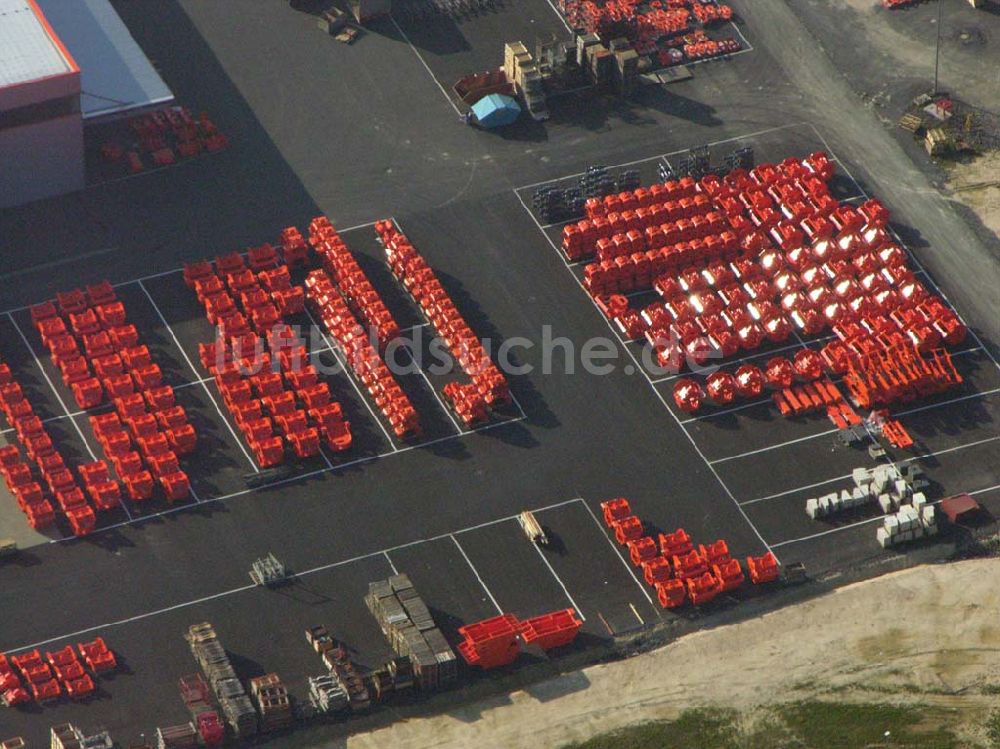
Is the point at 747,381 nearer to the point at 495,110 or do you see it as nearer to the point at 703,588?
the point at 703,588

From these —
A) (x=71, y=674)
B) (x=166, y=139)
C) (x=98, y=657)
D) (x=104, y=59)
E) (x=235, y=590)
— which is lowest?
(x=71, y=674)

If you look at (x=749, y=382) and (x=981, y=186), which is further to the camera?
(x=981, y=186)

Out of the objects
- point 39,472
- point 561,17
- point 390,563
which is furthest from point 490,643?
point 561,17

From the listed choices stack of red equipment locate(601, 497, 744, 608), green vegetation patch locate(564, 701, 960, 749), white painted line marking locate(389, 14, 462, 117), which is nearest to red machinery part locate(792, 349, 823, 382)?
stack of red equipment locate(601, 497, 744, 608)

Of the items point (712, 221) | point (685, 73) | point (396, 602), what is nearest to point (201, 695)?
point (396, 602)

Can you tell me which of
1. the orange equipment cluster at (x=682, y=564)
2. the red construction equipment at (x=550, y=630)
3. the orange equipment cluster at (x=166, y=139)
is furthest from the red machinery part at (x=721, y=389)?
the orange equipment cluster at (x=166, y=139)

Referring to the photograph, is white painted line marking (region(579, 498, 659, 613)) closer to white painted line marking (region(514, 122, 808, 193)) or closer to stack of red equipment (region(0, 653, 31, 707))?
white painted line marking (region(514, 122, 808, 193))

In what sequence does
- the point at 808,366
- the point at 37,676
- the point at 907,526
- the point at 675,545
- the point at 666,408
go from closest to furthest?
the point at 37,676
the point at 675,545
the point at 907,526
the point at 666,408
the point at 808,366
